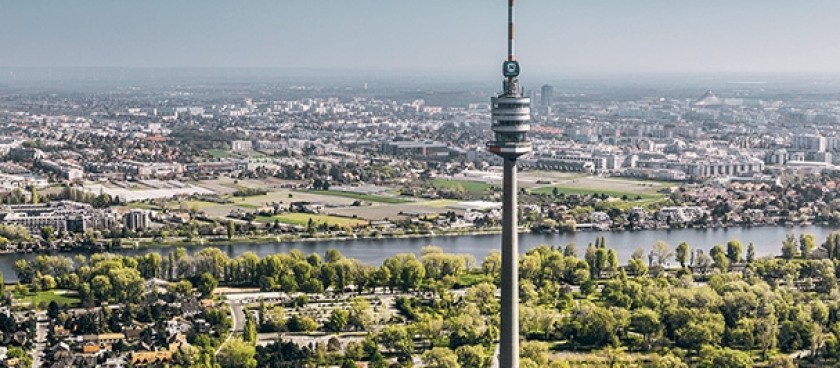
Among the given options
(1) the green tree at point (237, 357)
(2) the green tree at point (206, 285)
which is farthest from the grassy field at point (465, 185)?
(1) the green tree at point (237, 357)

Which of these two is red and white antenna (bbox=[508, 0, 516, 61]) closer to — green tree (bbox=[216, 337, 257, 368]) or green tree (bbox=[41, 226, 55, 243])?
green tree (bbox=[216, 337, 257, 368])

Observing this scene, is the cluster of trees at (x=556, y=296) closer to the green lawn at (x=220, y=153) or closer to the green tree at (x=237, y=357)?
the green tree at (x=237, y=357)

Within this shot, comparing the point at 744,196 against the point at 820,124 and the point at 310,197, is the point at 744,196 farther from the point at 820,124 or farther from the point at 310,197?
the point at 820,124

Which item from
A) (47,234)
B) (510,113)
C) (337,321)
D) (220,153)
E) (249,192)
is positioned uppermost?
(510,113)

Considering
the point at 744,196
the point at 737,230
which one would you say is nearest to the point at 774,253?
the point at 737,230

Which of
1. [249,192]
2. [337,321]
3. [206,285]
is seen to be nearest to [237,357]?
[337,321]

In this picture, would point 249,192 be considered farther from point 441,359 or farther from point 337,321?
point 441,359
